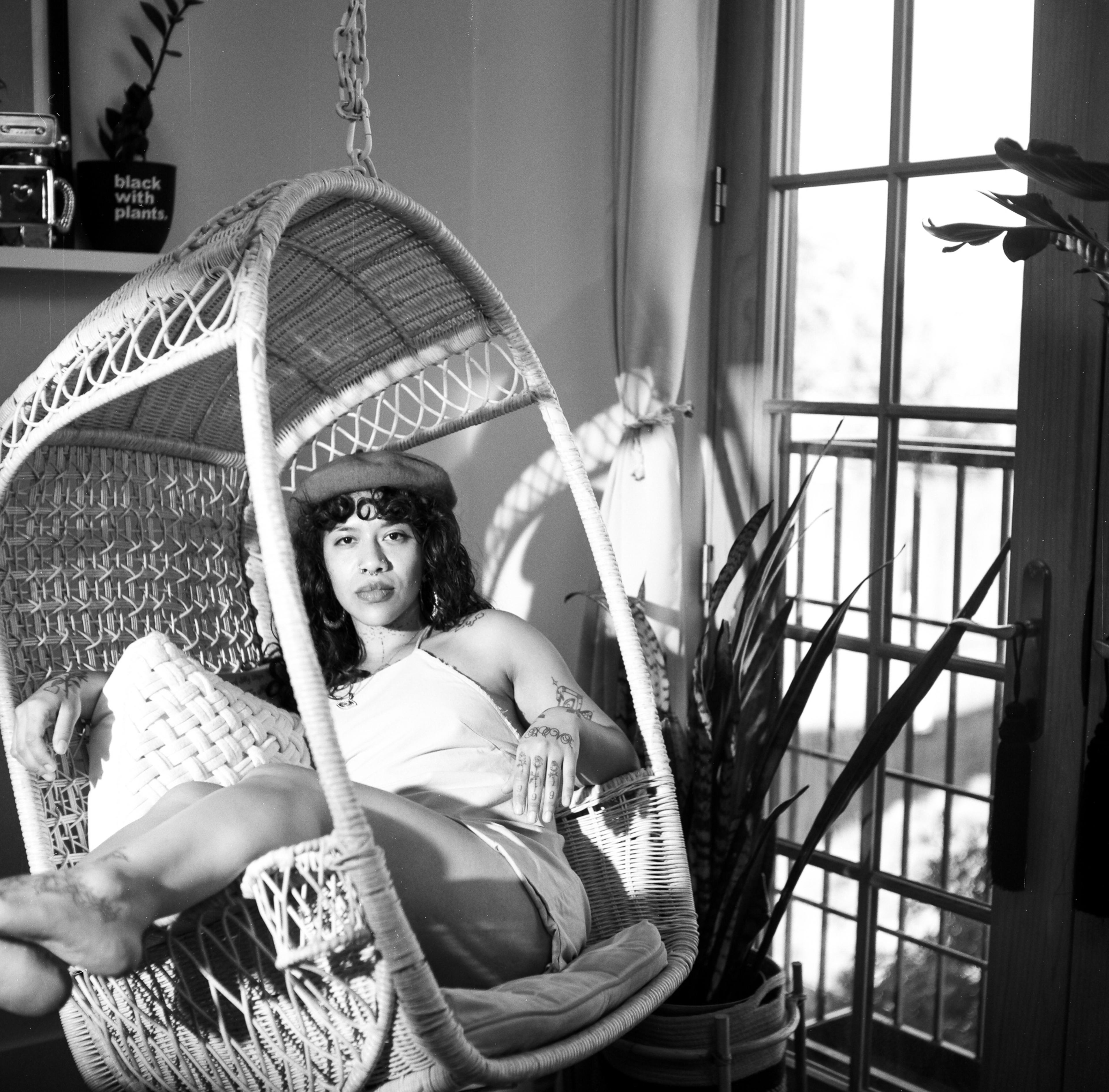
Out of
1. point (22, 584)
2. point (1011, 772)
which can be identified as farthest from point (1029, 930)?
point (22, 584)

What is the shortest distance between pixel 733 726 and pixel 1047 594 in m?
0.59

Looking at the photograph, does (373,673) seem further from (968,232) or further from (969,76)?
(969,76)

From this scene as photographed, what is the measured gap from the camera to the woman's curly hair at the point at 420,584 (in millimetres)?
2088

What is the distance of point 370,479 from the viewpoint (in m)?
2.06

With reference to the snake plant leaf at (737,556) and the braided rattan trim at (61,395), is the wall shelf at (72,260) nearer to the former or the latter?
the braided rattan trim at (61,395)

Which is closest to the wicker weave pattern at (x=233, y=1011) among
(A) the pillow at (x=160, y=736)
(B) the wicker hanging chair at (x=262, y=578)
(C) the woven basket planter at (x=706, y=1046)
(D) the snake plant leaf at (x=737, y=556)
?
(B) the wicker hanging chair at (x=262, y=578)

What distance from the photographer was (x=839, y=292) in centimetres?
259

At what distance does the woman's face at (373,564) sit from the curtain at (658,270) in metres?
0.74

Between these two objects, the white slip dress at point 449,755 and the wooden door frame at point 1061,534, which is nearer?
the white slip dress at point 449,755

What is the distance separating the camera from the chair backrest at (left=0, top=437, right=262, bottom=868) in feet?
6.44

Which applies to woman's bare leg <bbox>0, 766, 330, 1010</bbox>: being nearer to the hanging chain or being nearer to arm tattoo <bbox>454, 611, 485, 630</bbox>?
arm tattoo <bbox>454, 611, 485, 630</bbox>

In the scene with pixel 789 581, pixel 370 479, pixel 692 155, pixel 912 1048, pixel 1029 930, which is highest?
pixel 692 155

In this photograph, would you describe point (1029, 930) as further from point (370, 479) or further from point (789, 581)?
point (370, 479)

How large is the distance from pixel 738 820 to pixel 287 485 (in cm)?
108
